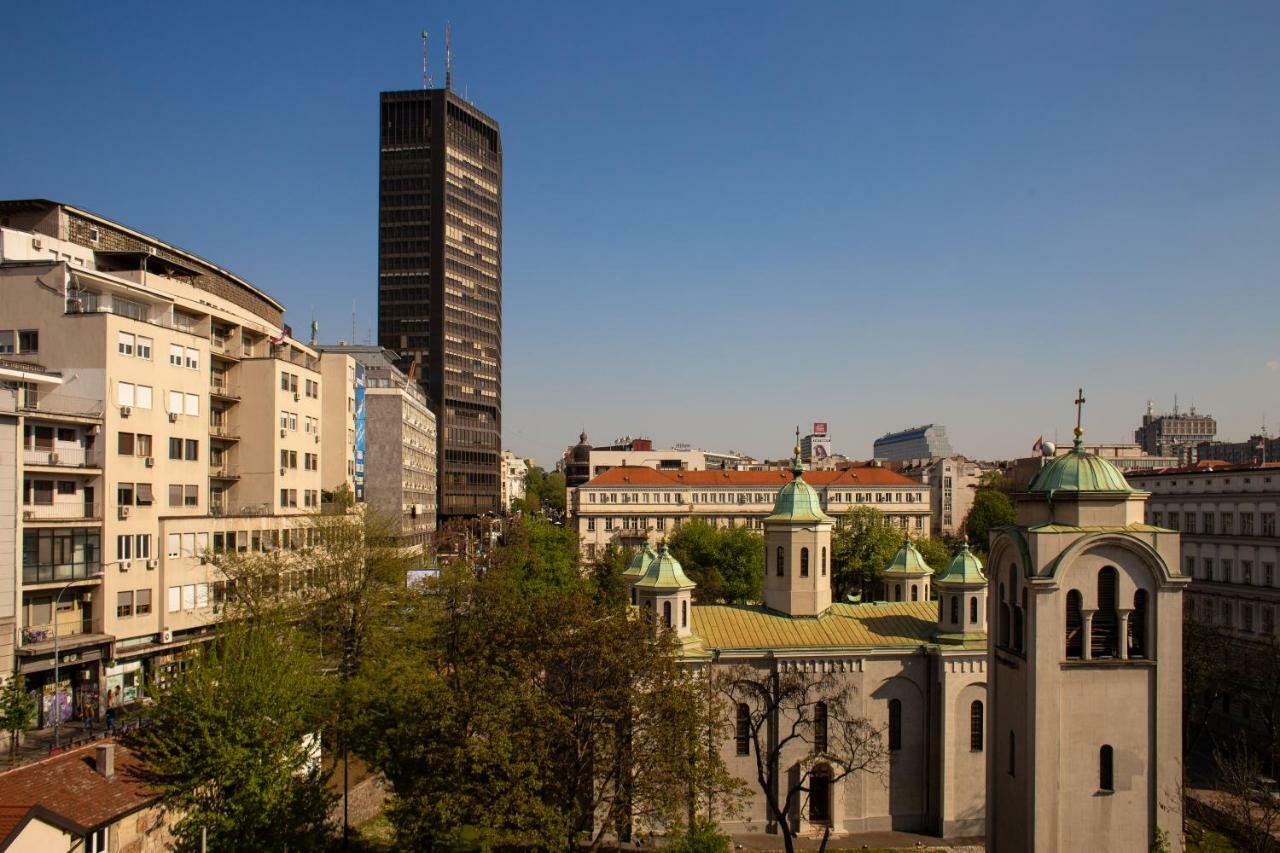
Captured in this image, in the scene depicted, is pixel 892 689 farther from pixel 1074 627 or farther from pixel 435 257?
pixel 435 257

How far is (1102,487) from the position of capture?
28828mm

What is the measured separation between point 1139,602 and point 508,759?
A: 19467 mm

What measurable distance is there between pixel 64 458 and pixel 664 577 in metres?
25.4

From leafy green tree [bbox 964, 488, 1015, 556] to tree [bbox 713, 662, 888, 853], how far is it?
2640 inches

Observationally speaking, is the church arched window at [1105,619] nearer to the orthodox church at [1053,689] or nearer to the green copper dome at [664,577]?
the orthodox church at [1053,689]

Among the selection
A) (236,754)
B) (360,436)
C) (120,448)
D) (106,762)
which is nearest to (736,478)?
(360,436)

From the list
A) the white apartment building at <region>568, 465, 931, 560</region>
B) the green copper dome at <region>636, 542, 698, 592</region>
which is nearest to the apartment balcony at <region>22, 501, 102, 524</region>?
the green copper dome at <region>636, 542, 698, 592</region>

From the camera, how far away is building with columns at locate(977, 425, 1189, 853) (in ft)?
91.0

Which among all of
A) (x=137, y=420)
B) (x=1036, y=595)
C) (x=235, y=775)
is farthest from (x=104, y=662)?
(x=1036, y=595)

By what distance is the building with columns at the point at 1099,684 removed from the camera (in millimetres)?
27734

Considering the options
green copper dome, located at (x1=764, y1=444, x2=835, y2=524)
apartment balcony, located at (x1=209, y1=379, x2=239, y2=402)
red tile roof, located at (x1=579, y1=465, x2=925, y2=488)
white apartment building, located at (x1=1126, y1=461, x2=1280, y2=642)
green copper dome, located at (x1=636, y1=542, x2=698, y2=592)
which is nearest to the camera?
green copper dome, located at (x1=636, y1=542, x2=698, y2=592)

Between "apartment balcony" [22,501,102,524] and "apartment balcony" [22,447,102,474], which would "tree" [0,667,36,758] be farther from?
"apartment balcony" [22,447,102,474]

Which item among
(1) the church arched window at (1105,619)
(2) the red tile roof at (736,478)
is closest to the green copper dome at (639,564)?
(1) the church arched window at (1105,619)

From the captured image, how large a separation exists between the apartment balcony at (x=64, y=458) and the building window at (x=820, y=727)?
31713 mm
